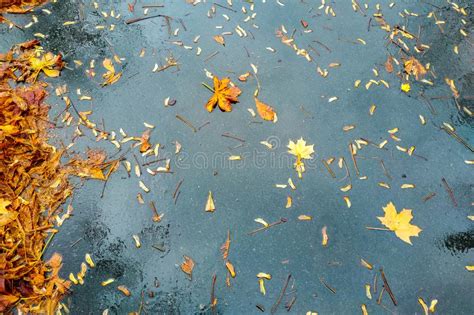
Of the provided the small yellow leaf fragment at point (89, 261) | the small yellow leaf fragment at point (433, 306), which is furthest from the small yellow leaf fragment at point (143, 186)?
the small yellow leaf fragment at point (433, 306)

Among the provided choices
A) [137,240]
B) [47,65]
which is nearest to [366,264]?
[137,240]

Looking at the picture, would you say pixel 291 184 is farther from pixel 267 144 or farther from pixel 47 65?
pixel 47 65

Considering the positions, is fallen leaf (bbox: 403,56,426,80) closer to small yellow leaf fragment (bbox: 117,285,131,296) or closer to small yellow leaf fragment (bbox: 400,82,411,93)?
small yellow leaf fragment (bbox: 400,82,411,93)

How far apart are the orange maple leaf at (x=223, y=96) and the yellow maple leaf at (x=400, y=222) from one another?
4.67 feet

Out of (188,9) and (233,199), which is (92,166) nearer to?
(233,199)

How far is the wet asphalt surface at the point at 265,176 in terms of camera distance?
2.32 metres

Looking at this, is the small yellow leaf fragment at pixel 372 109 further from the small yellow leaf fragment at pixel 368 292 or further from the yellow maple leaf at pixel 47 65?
the yellow maple leaf at pixel 47 65

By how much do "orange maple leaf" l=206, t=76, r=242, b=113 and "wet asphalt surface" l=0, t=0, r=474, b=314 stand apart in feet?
0.19

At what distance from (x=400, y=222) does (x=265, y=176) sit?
3.17 feet

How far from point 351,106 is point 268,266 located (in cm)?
150

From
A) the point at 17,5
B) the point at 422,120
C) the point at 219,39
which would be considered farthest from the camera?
the point at 17,5

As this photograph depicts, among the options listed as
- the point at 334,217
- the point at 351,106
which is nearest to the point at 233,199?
the point at 334,217

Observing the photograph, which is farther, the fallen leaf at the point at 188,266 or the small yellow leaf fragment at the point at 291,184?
the small yellow leaf fragment at the point at 291,184

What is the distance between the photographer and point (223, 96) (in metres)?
3.12
